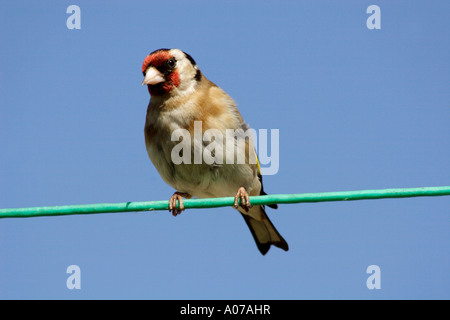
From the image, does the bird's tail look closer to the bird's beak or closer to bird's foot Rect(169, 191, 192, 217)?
bird's foot Rect(169, 191, 192, 217)

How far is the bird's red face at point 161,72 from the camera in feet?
19.0

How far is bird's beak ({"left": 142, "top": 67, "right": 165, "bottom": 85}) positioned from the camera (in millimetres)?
5705

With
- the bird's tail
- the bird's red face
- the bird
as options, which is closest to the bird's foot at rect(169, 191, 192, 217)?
the bird

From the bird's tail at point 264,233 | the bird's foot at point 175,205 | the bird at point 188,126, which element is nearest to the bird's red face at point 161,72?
the bird at point 188,126

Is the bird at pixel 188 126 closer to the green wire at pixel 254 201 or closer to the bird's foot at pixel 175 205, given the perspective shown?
the bird's foot at pixel 175 205

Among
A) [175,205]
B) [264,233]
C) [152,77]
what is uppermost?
[152,77]

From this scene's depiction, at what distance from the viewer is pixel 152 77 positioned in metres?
5.73

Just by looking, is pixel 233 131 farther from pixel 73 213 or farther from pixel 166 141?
pixel 73 213

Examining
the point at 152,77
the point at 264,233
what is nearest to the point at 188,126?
the point at 152,77

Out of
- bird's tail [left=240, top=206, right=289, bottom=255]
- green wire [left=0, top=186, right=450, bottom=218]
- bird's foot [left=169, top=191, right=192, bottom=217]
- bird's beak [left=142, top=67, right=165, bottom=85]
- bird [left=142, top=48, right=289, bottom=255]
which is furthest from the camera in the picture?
bird's tail [left=240, top=206, right=289, bottom=255]

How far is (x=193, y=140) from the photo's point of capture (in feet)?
17.8

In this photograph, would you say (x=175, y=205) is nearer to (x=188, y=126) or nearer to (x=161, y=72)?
(x=188, y=126)

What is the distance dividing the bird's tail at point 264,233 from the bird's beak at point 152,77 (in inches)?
69.2

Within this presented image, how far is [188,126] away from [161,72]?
0.71 meters
